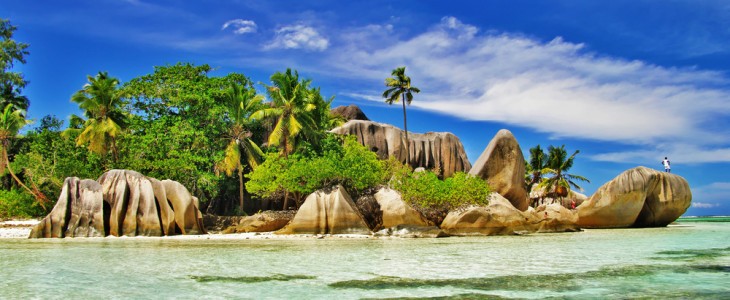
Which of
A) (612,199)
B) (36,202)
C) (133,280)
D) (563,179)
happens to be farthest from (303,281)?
(563,179)

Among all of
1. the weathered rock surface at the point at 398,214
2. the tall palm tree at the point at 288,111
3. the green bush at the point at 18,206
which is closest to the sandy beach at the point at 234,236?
the weathered rock surface at the point at 398,214

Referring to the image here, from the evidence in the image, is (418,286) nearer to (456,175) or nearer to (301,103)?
(456,175)

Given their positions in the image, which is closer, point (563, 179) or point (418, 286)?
point (418, 286)

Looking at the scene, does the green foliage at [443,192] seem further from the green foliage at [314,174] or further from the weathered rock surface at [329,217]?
the weathered rock surface at [329,217]

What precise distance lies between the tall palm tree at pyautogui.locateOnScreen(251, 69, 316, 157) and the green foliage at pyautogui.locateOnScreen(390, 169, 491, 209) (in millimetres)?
6870

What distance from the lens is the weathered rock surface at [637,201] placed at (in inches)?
1033

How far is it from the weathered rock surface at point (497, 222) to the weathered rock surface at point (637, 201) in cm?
353

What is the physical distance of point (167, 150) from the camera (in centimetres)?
2612

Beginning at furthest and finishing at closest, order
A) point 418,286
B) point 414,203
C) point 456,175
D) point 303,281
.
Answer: point 456,175 → point 414,203 → point 303,281 → point 418,286

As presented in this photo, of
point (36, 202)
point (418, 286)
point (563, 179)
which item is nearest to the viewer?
point (418, 286)

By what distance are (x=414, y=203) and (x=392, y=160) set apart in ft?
17.3

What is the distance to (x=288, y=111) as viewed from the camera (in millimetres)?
28344

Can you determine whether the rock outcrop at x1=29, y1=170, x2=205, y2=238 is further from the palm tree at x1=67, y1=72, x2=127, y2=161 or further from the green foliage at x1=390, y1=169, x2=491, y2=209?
the green foliage at x1=390, y1=169, x2=491, y2=209

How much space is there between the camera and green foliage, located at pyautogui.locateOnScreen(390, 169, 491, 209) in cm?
2344
